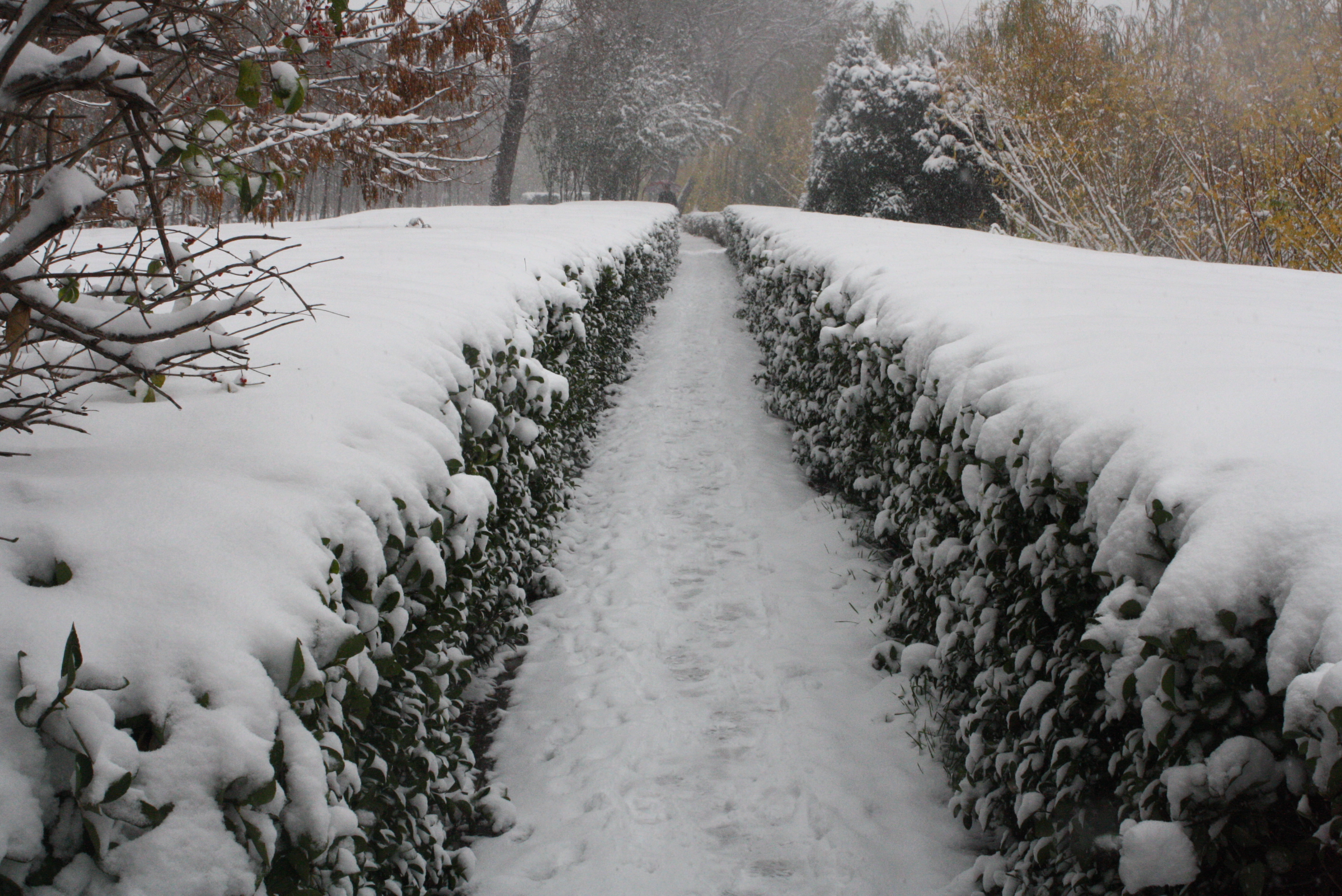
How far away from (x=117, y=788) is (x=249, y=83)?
3.89 feet

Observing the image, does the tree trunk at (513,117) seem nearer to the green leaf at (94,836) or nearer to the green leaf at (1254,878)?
the green leaf at (94,836)

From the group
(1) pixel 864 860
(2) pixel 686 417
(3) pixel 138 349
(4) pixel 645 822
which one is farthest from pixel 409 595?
(2) pixel 686 417

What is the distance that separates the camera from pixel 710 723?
3428mm

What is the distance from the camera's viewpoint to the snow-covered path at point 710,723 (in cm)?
271

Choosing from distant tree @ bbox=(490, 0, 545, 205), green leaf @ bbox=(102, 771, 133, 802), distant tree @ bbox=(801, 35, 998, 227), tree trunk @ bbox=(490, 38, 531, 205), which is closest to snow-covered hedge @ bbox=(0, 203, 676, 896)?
green leaf @ bbox=(102, 771, 133, 802)

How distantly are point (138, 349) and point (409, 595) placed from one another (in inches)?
39.4

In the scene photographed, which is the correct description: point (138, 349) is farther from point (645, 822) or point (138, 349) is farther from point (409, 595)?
point (645, 822)

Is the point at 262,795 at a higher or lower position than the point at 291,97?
lower

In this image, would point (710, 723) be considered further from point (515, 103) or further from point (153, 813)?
point (515, 103)

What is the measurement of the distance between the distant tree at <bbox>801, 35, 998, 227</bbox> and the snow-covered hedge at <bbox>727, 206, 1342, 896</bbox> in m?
14.9

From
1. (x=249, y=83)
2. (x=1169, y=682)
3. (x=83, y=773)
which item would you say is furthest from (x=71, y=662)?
(x=1169, y=682)

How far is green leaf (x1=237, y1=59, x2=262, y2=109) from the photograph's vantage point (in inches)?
55.9

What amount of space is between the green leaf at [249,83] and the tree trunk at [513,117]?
50.9 feet

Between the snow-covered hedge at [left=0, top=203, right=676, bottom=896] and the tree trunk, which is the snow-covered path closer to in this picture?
the snow-covered hedge at [left=0, top=203, right=676, bottom=896]
